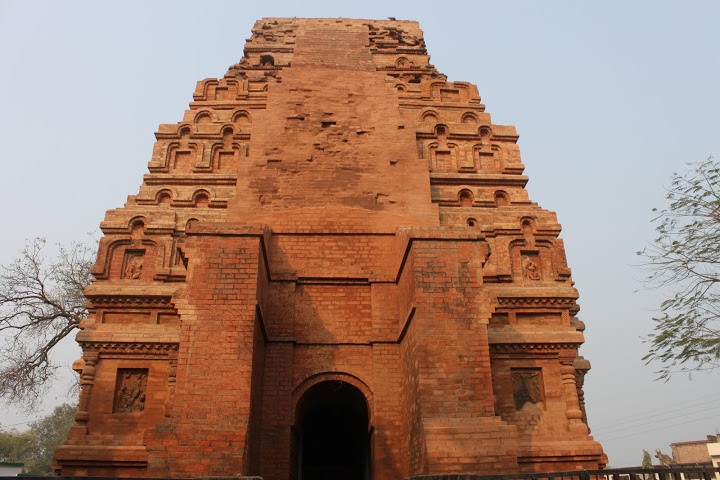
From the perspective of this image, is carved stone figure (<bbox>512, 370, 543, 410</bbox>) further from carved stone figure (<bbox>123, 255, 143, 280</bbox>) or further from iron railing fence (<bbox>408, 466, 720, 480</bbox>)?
carved stone figure (<bbox>123, 255, 143, 280</bbox>)

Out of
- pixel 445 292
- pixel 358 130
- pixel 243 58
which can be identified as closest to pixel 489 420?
pixel 445 292

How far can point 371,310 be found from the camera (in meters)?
9.59

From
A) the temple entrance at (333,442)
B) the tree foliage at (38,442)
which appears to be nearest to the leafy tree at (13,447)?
the tree foliage at (38,442)

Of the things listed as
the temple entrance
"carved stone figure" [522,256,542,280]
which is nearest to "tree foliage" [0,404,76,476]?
the temple entrance

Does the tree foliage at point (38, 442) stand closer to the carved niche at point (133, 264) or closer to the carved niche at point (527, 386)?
the carved niche at point (133, 264)

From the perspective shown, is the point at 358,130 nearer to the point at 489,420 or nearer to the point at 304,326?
the point at 304,326

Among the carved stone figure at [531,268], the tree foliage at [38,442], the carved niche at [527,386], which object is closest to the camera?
the carved niche at [527,386]

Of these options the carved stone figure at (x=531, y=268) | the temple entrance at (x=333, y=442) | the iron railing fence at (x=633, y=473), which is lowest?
the iron railing fence at (x=633, y=473)

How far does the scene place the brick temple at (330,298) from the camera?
7.65 m

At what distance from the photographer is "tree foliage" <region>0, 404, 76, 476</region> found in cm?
4406

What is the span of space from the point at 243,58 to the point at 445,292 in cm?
897

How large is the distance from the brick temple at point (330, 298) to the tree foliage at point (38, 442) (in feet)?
129

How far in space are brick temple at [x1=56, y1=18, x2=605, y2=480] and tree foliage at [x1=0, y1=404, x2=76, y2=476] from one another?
3929cm

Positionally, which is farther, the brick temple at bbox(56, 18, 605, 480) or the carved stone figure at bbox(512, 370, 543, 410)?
the carved stone figure at bbox(512, 370, 543, 410)
